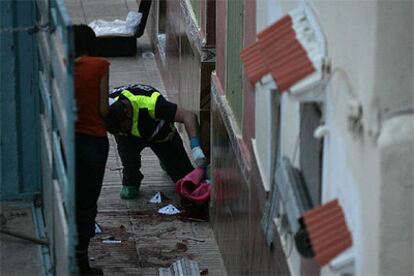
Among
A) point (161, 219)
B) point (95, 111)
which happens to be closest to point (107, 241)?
point (161, 219)

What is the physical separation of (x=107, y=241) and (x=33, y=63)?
11.8ft

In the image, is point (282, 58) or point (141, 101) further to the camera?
point (141, 101)

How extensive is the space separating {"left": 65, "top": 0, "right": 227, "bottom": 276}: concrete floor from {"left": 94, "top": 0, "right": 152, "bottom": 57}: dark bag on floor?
3477 millimetres

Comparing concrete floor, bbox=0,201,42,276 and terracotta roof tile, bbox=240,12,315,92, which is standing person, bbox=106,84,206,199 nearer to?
concrete floor, bbox=0,201,42,276

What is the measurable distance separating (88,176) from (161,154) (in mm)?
3283

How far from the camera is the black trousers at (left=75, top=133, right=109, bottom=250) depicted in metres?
8.62

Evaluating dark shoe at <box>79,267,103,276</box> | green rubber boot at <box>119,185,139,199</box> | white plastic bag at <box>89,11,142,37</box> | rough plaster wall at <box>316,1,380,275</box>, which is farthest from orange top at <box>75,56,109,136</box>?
white plastic bag at <box>89,11,142,37</box>

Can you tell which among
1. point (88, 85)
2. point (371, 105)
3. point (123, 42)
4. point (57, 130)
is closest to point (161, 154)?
point (88, 85)

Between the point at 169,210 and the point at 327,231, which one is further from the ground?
the point at 327,231

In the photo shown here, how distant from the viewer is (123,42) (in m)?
17.3

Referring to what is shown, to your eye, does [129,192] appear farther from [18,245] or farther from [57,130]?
[57,130]

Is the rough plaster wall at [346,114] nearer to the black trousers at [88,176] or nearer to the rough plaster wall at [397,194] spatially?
the rough plaster wall at [397,194]

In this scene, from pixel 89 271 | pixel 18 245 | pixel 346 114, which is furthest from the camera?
pixel 89 271

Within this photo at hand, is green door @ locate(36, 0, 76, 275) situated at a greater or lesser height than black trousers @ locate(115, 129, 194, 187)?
greater
